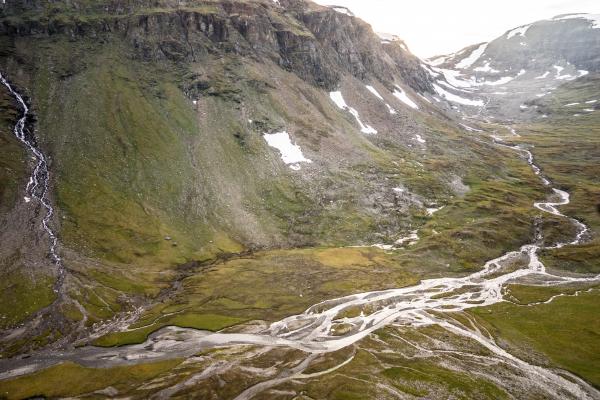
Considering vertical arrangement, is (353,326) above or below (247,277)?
below

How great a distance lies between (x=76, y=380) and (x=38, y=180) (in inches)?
3709

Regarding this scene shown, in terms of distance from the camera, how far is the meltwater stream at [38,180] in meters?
128

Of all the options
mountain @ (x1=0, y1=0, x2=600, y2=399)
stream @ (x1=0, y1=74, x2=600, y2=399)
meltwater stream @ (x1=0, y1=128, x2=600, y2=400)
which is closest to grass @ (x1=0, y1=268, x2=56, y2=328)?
mountain @ (x1=0, y1=0, x2=600, y2=399)

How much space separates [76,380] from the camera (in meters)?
85.4

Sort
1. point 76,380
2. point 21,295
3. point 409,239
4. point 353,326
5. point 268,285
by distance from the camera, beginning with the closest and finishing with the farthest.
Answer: point 76,380 < point 353,326 < point 21,295 < point 268,285 < point 409,239

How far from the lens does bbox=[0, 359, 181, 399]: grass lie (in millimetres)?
81500

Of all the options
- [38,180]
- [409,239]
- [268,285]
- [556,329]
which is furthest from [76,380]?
[409,239]

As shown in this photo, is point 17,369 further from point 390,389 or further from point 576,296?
point 576,296

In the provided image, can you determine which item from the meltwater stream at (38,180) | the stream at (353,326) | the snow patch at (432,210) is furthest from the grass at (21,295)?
the snow patch at (432,210)

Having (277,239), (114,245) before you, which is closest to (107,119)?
(114,245)

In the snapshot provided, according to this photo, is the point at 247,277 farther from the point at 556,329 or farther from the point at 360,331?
the point at 556,329

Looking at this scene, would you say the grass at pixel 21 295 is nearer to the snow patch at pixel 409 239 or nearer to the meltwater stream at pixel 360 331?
the meltwater stream at pixel 360 331

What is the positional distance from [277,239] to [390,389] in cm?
9563

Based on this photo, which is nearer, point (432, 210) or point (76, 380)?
point (76, 380)
